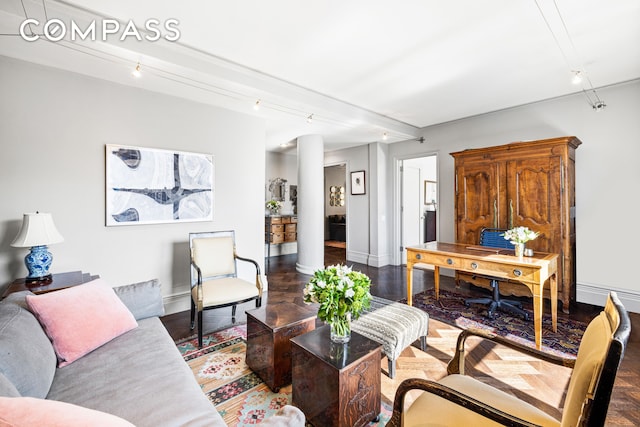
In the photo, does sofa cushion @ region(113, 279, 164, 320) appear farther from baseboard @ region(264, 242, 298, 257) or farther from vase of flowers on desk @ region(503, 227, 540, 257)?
baseboard @ region(264, 242, 298, 257)

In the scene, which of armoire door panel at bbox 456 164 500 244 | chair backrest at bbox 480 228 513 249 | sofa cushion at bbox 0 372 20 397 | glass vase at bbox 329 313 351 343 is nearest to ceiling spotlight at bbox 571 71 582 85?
armoire door panel at bbox 456 164 500 244

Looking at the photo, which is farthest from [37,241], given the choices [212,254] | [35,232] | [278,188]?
[278,188]

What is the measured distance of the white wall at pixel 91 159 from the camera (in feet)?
8.08

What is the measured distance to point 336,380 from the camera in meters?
1.43

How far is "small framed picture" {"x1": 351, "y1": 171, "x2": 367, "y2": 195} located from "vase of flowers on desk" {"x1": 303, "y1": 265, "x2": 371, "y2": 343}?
438 centimetres

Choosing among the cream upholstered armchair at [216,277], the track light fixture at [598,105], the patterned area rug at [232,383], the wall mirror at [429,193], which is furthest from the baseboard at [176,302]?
the track light fixture at [598,105]

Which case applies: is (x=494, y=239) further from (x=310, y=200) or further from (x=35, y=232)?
(x=35, y=232)

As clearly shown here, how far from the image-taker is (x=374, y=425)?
1.62 meters

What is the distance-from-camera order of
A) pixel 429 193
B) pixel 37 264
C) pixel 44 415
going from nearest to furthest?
pixel 44 415, pixel 37 264, pixel 429 193

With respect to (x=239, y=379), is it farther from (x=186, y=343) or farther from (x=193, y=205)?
(x=193, y=205)

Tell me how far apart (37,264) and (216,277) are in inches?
57.5

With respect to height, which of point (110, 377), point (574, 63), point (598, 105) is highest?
point (574, 63)

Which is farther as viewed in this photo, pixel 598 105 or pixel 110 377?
pixel 598 105

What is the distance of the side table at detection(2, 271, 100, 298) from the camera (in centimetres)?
206
